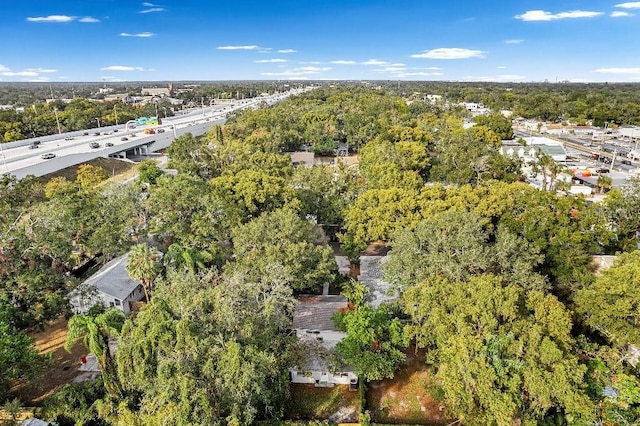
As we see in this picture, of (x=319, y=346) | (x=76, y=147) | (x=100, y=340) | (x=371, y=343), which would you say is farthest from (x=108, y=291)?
(x=76, y=147)

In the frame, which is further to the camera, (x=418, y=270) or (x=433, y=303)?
(x=418, y=270)

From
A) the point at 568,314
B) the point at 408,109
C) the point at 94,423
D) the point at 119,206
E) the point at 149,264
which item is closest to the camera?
the point at 94,423

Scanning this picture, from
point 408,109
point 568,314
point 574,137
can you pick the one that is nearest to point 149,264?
point 568,314

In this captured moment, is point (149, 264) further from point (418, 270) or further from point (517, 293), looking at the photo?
point (517, 293)

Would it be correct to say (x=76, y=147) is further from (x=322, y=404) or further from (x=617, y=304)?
(x=617, y=304)

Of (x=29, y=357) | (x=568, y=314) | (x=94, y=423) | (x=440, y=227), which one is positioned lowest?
(x=94, y=423)

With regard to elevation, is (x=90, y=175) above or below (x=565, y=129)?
below

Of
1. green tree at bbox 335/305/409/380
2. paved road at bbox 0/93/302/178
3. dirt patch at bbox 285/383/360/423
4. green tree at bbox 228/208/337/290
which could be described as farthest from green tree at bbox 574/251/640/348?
paved road at bbox 0/93/302/178

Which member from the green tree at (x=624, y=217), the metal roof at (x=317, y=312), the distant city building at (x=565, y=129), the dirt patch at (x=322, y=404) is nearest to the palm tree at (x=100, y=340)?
the dirt patch at (x=322, y=404)
